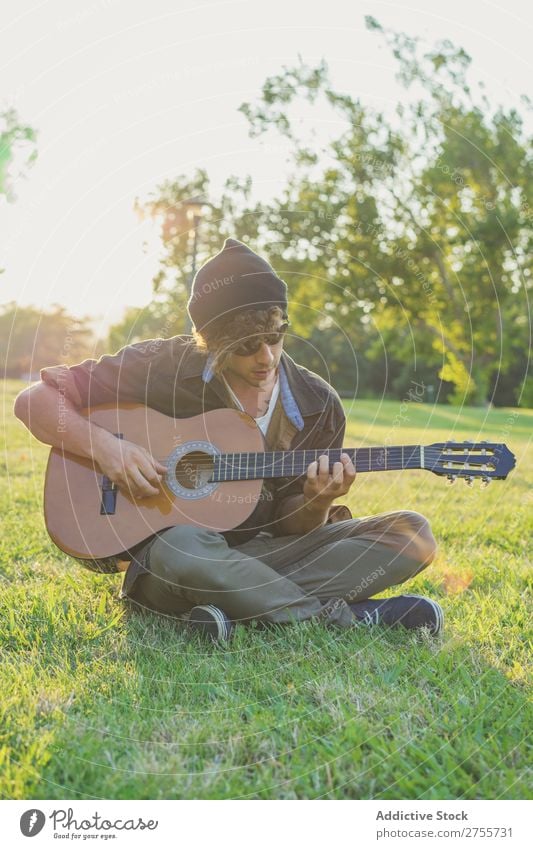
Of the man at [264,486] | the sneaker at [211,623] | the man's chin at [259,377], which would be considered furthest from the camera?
the man's chin at [259,377]

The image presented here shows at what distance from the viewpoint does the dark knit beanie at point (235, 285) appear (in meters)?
3.46

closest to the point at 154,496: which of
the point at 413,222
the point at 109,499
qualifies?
the point at 109,499

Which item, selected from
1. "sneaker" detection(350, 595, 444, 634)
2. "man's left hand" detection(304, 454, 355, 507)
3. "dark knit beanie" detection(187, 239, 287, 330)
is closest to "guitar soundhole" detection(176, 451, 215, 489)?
"man's left hand" detection(304, 454, 355, 507)

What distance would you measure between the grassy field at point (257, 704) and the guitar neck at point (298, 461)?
685 millimetres

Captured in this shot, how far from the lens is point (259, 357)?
348cm

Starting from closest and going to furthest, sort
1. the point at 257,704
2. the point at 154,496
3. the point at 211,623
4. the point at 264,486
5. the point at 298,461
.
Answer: the point at 257,704 → the point at 211,623 → the point at 298,461 → the point at 154,496 → the point at 264,486

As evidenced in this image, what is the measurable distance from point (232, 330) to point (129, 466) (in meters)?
0.78

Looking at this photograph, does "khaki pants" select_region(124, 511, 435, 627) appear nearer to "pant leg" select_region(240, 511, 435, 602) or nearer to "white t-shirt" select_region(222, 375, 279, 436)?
"pant leg" select_region(240, 511, 435, 602)

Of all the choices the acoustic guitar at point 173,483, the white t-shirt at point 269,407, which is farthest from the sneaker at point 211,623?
the white t-shirt at point 269,407

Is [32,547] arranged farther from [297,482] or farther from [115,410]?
[297,482]

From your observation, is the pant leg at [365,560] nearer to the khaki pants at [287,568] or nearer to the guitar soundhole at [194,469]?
the khaki pants at [287,568]

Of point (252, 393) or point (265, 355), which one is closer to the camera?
point (265, 355)

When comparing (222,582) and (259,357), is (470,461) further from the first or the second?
(222,582)
